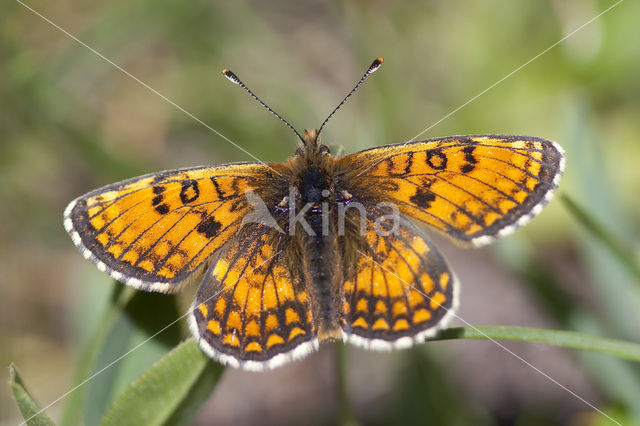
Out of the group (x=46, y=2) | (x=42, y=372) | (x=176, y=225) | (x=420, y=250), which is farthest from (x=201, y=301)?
(x=46, y=2)

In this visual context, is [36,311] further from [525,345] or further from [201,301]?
[525,345]

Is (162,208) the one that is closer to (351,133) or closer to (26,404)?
(26,404)

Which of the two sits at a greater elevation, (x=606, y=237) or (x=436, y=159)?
(x=436, y=159)

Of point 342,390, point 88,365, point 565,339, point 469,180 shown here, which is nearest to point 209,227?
point 88,365

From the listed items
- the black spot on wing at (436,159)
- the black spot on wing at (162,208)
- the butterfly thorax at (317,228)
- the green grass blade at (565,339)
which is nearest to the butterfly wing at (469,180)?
the black spot on wing at (436,159)

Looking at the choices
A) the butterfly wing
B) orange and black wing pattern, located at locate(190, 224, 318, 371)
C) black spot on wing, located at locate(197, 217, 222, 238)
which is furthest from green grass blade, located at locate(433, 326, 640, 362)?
black spot on wing, located at locate(197, 217, 222, 238)

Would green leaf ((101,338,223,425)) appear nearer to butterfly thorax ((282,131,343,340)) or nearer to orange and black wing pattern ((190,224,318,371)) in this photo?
orange and black wing pattern ((190,224,318,371))

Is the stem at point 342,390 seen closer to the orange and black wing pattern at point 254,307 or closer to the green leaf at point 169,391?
the orange and black wing pattern at point 254,307

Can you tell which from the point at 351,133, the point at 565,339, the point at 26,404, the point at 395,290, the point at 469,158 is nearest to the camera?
the point at 26,404
